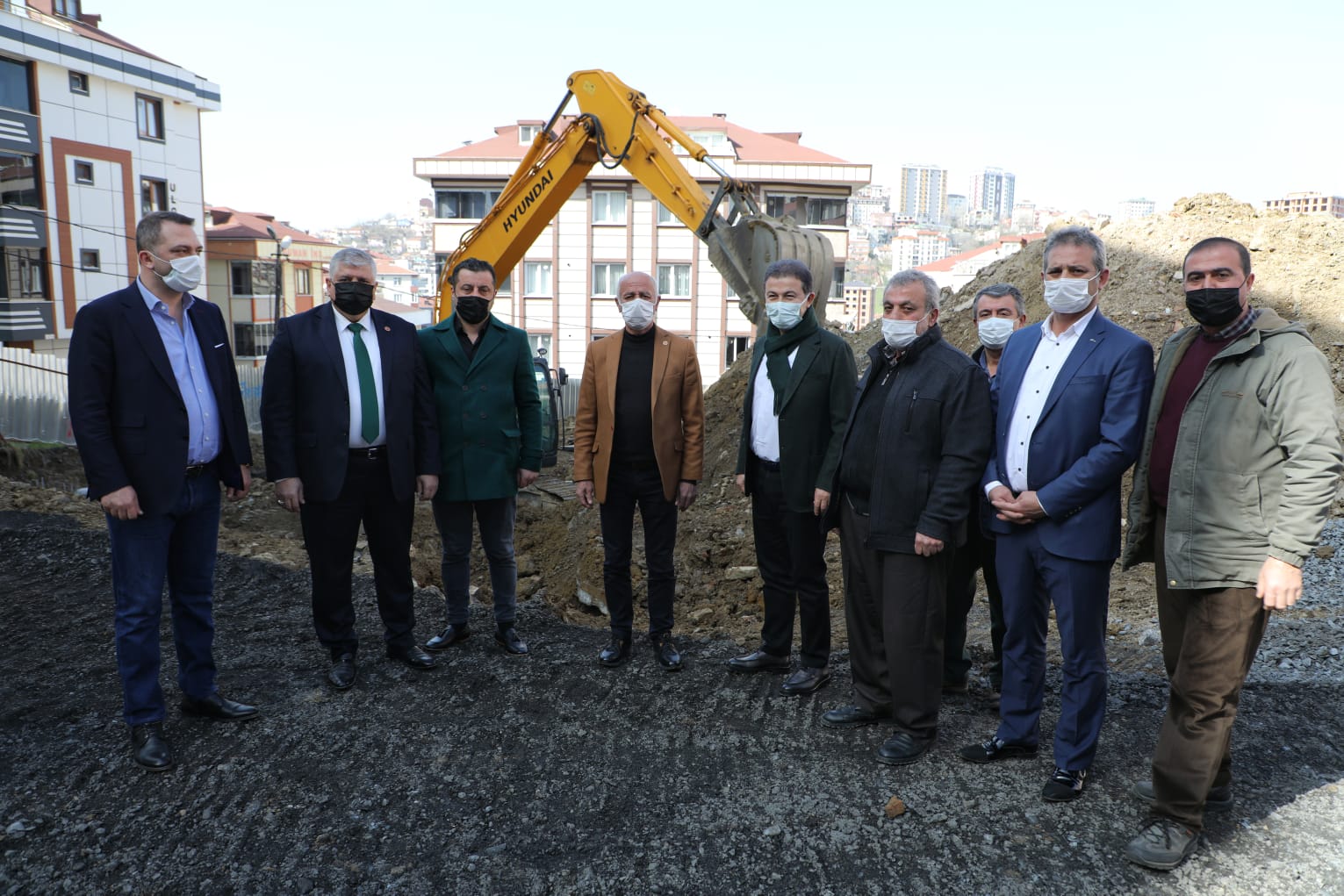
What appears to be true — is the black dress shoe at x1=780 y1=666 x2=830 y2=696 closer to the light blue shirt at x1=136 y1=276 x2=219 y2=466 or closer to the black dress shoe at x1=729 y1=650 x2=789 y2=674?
the black dress shoe at x1=729 y1=650 x2=789 y2=674

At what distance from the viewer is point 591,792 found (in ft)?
11.9

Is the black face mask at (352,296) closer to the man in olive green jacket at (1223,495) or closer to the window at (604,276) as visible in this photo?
the man in olive green jacket at (1223,495)

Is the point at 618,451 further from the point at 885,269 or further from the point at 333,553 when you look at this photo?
the point at 885,269

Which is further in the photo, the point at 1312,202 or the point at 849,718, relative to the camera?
the point at 1312,202

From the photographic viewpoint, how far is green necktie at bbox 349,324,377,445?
451cm

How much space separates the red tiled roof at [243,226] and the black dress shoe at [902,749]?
38.8 metres

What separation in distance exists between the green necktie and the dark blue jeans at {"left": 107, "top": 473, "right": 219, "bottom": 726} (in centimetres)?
73

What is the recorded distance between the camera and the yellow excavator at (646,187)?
8.73 m

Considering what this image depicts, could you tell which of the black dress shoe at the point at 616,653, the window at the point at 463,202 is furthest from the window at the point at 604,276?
the black dress shoe at the point at 616,653

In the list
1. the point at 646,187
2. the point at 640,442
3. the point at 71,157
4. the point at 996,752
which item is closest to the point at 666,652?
the point at 640,442

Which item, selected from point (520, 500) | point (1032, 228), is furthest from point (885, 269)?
point (520, 500)

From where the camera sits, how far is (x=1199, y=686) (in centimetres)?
314

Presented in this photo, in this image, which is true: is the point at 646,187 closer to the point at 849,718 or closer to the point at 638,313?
the point at 638,313

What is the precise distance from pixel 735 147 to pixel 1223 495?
Answer: 108 feet
